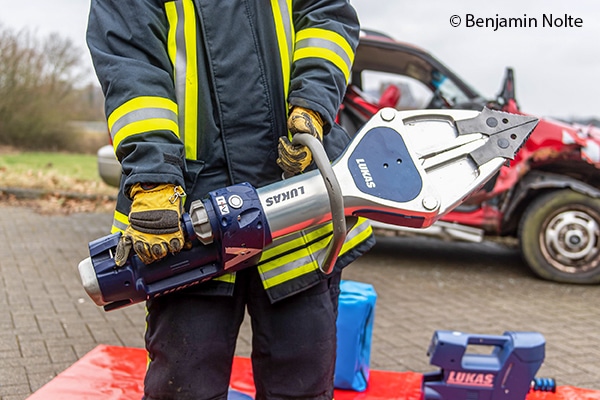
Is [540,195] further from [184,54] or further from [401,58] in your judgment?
[184,54]

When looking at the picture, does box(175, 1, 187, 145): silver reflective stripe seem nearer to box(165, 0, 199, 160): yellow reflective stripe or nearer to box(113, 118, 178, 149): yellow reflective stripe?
box(165, 0, 199, 160): yellow reflective stripe

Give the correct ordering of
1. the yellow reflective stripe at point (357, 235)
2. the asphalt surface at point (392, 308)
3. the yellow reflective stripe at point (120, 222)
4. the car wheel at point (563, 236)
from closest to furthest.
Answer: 1. the yellow reflective stripe at point (120, 222)
2. the yellow reflective stripe at point (357, 235)
3. the asphalt surface at point (392, 308)
4. the car wheel at point (563, 236)

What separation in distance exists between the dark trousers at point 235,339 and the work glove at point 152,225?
0.24m

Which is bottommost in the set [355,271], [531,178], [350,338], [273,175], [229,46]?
[355,271]

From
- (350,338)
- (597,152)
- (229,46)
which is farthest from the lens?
(597,152)

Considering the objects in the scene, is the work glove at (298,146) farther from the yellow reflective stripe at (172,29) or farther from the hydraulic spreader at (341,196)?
the yellow reflective stripe at (172,29)

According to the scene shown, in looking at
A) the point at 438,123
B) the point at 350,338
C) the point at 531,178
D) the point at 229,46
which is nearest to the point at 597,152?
the point at 531,178

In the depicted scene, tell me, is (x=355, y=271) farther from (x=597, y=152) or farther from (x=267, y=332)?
(x=267, y=332)

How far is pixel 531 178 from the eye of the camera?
18.6ft

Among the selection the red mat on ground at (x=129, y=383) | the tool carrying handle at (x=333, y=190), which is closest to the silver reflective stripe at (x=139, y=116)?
the tool carrying handle at (x=333, y=190)

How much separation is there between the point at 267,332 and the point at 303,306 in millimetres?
130

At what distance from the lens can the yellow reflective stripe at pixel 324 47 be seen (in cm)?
189

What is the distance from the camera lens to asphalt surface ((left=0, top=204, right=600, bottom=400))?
142 inches

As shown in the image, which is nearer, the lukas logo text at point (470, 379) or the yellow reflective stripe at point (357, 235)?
the yellow reflective stripe at point (357, 235)
